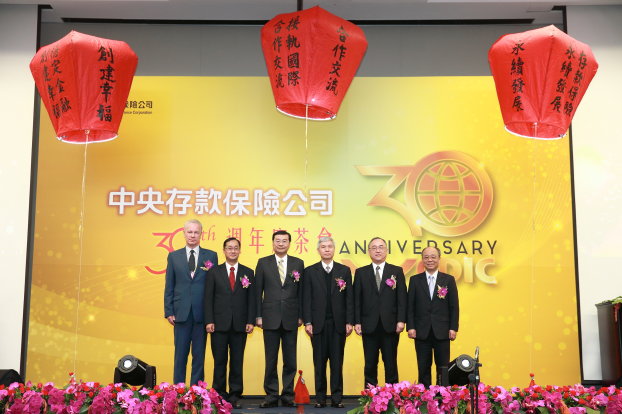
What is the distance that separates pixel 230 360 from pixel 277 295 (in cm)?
52

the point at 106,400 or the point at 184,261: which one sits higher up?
the point at 184,261

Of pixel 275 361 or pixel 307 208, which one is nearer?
pixel 275 361

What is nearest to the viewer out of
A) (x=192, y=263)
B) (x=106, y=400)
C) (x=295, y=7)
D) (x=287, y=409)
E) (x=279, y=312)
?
(x=106, y=400)

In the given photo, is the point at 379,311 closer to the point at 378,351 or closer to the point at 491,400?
the point at 378,351

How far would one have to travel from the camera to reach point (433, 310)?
4.79 m

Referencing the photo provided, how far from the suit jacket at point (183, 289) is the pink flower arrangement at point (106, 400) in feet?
4.73

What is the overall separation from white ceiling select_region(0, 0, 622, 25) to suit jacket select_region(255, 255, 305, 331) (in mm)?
2296

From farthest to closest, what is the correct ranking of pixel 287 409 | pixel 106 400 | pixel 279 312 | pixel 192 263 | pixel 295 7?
pixel 295 7 < pixel 192 263 < pixel 279 312 < pixel 287 409 < pixel 106 400

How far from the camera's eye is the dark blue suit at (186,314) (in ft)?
15.8


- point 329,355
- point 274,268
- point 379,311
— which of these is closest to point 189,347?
point 274,268

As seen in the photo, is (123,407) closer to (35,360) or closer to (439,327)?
(439,327)

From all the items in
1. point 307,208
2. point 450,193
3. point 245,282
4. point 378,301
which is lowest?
point 378,301

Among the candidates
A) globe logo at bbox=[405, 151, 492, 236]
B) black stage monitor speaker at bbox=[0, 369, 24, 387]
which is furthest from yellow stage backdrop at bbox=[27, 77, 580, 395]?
black stage monitor speaker at bbox=[0, 369, 24, 387]

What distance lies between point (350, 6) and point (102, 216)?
260 cm
